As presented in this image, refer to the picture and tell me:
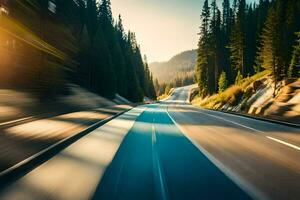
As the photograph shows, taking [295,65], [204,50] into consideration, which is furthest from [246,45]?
[295,65]

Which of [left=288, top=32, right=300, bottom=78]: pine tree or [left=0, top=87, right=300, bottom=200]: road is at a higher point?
[left=288, top=32, right=300, bottom=78]: pine tree

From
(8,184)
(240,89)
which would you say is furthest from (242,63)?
(8,184)

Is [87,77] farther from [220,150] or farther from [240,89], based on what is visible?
[220,150]

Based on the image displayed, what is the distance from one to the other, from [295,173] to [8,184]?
5.69 m

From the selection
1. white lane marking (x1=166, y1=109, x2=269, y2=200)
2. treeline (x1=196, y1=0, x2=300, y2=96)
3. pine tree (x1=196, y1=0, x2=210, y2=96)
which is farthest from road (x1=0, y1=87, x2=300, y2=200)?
pine tree (x1=196, y1=0, x2=210, y2=96)

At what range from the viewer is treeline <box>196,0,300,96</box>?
42.0 metres

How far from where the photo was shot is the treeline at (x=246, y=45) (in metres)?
42.0

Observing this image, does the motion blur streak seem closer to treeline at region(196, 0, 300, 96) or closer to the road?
the road

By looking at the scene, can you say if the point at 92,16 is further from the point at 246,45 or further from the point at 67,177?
the point at 67,177

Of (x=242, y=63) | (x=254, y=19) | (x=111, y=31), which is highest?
(x=254, y=19)

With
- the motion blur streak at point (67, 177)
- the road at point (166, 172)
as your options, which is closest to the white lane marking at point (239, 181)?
the road at point (166, 172)

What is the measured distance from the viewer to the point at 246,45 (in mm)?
81500

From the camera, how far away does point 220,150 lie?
10.1 meters

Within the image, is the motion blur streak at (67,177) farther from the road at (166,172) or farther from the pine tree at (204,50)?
the pine tree at (204,50)
